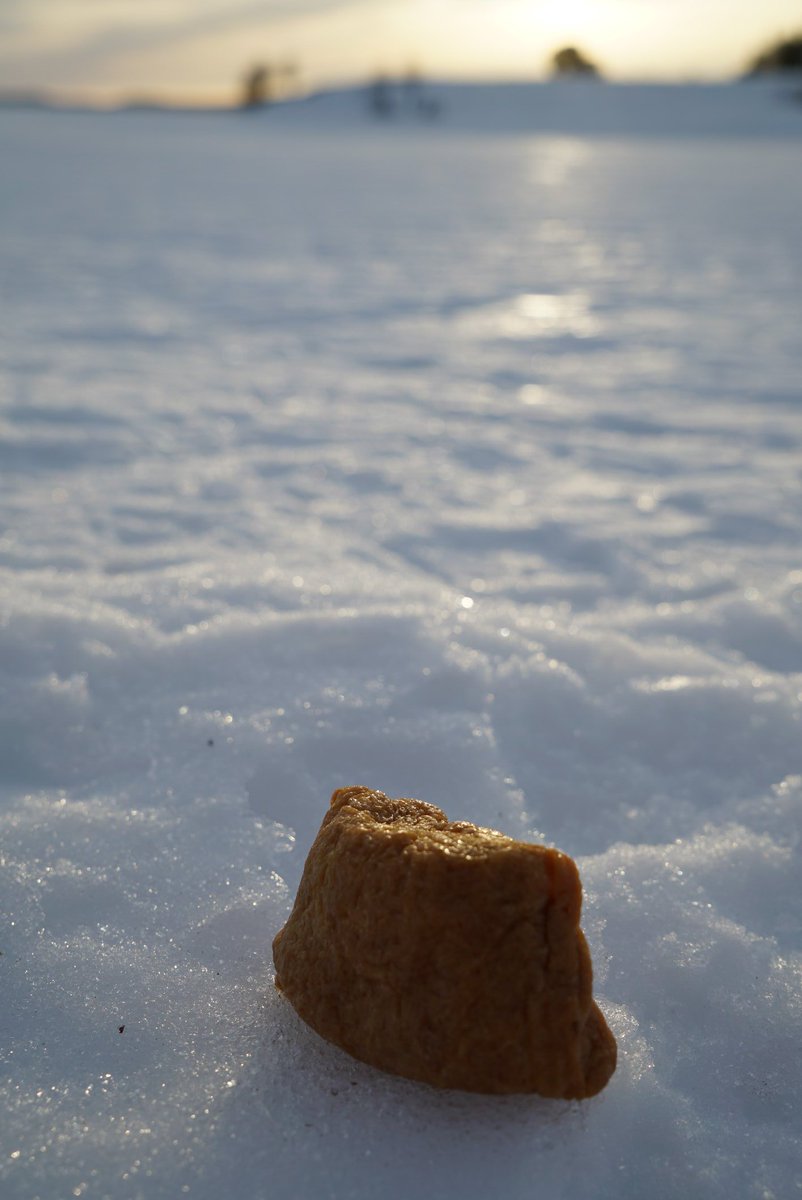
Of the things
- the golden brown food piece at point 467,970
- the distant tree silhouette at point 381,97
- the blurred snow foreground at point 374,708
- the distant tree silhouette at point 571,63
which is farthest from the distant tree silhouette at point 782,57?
the golden brown food piece at point 467,970

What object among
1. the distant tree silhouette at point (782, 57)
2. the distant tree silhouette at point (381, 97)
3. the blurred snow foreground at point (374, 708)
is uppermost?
the distant tree silhouette at point (782, 57)

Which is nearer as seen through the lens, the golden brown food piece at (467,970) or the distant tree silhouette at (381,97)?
the golden brown food piece at (467,970)

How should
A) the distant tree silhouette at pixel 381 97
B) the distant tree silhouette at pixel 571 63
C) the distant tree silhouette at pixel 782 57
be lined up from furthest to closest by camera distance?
the distant tree silhouette at pixel 571 63 < the distant tree silhouette at pixel 782 57 < the distant tree silhouette at pixel 381 97

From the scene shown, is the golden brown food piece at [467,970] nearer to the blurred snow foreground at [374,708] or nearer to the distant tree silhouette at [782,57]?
the blurred snow foreground at [374,708]

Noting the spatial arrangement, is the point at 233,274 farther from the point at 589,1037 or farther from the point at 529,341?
the point at 589,1037

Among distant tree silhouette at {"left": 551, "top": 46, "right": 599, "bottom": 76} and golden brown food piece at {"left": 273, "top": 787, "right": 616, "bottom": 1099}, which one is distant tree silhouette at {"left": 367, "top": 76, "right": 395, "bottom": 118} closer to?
distant tree silhouette at {"left": 551, "top": 46, "right": 599, "bottom": 76}

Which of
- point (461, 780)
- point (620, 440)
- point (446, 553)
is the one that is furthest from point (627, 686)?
point (620, 440)

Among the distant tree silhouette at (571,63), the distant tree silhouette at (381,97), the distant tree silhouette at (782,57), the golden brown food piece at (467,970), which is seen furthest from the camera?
the distant tree silhouette at (571,63)
